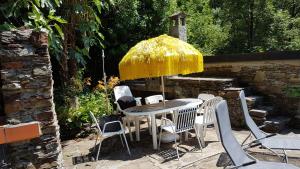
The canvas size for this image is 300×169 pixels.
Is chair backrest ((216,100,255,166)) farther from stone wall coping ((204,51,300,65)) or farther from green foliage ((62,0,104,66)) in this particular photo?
green foliage ((62,0,104,66))

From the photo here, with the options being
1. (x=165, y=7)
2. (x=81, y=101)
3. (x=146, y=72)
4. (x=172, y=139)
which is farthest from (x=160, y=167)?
(x=165, y=7)

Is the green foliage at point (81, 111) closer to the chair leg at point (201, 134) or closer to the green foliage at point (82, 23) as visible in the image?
the green foliage at point (82, 23)

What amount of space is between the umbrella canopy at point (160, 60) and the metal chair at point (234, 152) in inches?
91.3

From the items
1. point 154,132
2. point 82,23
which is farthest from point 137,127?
point 82,23

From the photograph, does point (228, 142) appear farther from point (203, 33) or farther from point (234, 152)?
point (203, 33)

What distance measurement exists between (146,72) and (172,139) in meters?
1.42

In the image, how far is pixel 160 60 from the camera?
551 cm

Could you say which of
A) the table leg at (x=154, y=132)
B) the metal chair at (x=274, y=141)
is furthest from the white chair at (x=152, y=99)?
the metal chair at (x=274, y=141)

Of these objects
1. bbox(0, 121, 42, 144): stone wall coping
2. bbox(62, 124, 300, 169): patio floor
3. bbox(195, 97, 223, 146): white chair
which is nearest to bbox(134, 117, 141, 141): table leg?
bbox(62, 124, 300, 169): patio floor

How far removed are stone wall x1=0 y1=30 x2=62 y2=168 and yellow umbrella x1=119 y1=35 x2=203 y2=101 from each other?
2.60 meters

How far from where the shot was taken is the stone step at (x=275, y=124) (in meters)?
6.16

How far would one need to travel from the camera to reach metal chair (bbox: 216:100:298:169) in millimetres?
2904

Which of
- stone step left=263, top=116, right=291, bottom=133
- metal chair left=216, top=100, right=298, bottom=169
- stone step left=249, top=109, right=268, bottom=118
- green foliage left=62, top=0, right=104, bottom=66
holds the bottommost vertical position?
stone step left=263, top=116, right=291, bottom=133

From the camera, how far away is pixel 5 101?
115 inches
